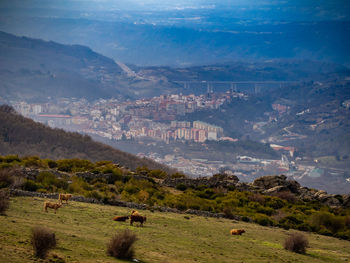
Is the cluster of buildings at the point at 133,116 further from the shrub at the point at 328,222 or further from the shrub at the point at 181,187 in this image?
the shrub at the point at 328,222

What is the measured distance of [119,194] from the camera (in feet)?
70.2

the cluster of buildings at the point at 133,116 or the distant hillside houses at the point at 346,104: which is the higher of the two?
the distant hillside houses at the point at 346,104

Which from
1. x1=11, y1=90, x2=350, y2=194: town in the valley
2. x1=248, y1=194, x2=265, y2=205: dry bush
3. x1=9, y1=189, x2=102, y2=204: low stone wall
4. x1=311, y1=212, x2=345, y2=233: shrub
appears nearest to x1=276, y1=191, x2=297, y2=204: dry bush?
x1=248, y1=194, x2=265, y2=205: dry bush

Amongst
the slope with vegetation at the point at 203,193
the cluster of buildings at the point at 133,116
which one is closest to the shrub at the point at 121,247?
the slope with vegetation at the point at 203,193

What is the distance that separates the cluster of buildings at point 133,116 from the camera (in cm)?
13025

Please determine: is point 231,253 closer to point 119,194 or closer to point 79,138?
point 119,194

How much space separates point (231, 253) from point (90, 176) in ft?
40.1

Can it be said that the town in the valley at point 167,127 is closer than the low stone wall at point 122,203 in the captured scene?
No

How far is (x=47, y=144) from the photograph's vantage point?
60.8m

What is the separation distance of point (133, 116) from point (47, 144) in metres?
89.4

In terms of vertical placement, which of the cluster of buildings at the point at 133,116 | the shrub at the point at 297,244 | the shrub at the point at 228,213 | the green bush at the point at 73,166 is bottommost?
the shrub at the point at 297,244

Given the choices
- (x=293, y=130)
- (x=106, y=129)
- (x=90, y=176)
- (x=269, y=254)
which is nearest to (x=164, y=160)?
(x=106, y=129)

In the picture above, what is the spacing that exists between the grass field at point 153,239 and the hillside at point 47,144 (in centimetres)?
4077

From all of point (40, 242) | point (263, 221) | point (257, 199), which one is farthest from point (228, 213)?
point (40, 242)
